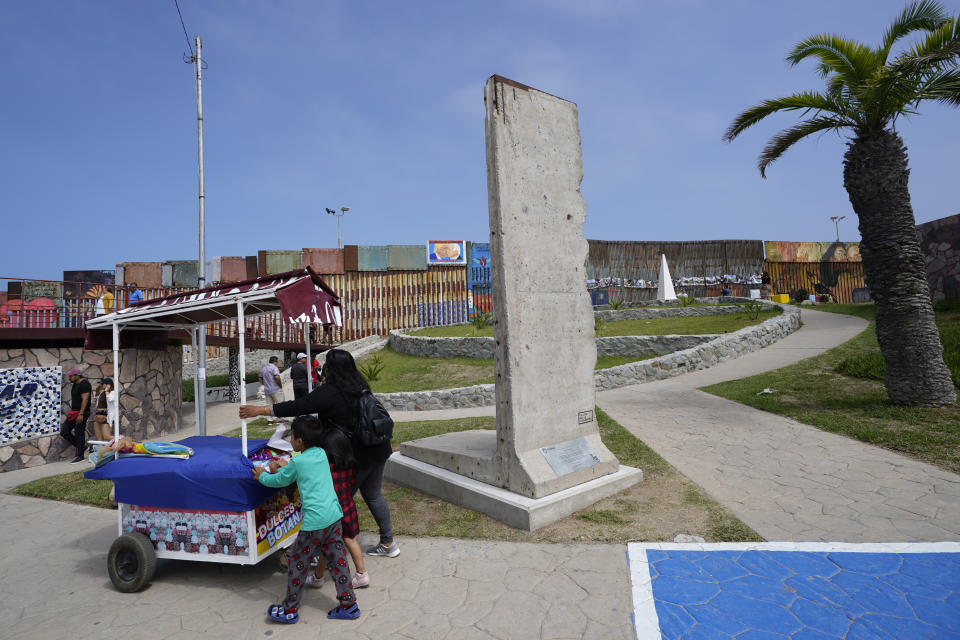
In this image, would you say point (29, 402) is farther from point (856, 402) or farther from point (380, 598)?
point (856, 402)

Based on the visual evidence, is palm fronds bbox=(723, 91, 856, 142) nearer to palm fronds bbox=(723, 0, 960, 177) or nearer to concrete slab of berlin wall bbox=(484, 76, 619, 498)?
palm fronds bbox=(723, 0, 960, 177)

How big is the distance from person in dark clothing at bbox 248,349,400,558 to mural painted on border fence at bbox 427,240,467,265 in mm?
25131

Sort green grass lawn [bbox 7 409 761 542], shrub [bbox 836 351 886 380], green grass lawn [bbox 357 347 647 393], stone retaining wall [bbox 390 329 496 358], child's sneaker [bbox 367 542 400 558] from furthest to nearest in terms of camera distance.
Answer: stone retaining wall [bbox 390 329 496 358], green grass lawn [bbox 357 347 647 393], shrub [bbox 836 351 886 380], green grass lawn [bbox 7 409 761 542], child's sneaker [bbox 367 542 400 558]

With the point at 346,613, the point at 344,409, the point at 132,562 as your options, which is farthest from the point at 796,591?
the point at 132,562

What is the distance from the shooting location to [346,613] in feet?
10.9

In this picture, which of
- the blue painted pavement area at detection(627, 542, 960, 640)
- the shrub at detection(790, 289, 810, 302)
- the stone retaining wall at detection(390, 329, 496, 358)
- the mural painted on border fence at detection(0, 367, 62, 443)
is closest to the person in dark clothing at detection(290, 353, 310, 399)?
the mural painted on border fence at detection(0, 367, 62, 443)

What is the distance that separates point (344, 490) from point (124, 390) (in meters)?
10.6

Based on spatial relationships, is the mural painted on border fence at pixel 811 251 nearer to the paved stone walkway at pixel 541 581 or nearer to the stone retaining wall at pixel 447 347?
the stone retaining wall at pixel 447 347

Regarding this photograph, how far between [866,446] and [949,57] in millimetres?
5793

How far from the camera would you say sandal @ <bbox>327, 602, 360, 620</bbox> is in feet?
10.9

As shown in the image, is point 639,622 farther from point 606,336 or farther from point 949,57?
point 606,336

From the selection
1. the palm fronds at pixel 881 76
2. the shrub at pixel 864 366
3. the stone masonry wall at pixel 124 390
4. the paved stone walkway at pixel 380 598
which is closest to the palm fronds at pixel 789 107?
the palm fronds at pixel 881 76

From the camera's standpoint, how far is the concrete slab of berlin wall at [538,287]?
498cm

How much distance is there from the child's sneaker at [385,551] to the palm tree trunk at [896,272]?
320 inches
